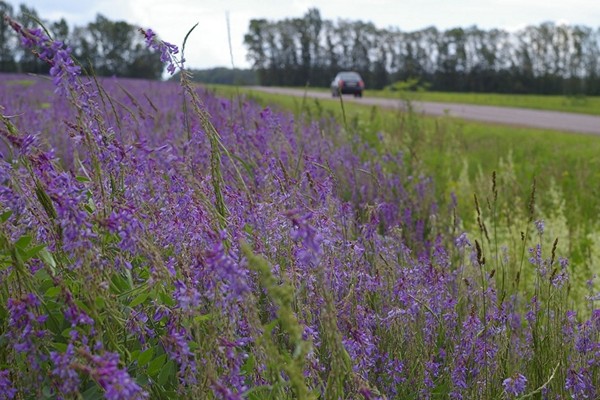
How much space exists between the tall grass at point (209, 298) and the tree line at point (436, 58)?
5034 centimetres

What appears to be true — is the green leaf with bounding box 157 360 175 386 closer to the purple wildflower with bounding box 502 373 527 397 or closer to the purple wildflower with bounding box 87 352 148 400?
the purple wildflower with bounding box 87 352 148 400

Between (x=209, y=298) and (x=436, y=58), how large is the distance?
8060 centimetres

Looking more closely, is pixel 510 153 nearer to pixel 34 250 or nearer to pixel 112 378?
pixel 34 250

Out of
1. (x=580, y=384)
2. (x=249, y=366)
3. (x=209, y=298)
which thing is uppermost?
(x=209, y=298)

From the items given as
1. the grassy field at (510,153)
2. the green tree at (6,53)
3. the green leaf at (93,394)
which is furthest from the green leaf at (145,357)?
the green tree at (6,53)

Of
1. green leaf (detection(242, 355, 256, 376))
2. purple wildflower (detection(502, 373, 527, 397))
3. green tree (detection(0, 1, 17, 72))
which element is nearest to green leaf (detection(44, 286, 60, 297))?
green leaf (detection(242, 355, 256, 376))

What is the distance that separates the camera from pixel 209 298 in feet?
5.10

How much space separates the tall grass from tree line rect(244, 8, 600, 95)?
165 feet

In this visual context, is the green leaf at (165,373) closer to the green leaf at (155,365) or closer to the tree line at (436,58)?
the green leaf at (155,365)

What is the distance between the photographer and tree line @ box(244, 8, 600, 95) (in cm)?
6043

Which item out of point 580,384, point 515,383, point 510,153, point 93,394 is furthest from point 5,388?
point 510,153

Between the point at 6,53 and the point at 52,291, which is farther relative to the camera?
the point at 6,53

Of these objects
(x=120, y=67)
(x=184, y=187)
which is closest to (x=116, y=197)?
(x=184, y=187)

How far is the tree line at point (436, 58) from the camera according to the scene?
60428 millimetres
